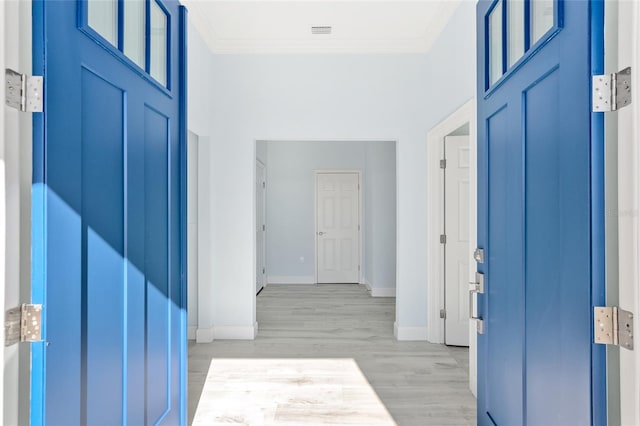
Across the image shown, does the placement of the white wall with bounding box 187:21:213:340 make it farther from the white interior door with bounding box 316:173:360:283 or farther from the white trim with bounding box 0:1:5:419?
the white interior door with bounding box 316:173:360:283

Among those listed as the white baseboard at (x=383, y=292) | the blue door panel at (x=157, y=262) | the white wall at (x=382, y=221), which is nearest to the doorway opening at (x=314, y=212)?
the white wall at (x=382, y=221)

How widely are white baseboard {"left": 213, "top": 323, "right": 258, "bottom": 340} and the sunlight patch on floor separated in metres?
0.54

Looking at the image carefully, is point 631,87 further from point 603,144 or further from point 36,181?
point 36,181

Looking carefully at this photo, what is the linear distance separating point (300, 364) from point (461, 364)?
1.38 m

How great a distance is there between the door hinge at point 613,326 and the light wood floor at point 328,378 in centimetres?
169

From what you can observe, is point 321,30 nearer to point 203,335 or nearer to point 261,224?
point 203,335

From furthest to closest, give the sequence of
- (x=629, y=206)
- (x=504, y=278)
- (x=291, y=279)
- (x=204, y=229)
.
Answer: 1. (x=291, y=279)
2. (x=204, y=229)
3. (x=504, y=278)
4. (x=629, y=206)

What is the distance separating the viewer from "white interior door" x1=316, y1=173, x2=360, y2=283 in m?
7.02

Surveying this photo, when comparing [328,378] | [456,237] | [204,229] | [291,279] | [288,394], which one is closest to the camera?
[288,394]

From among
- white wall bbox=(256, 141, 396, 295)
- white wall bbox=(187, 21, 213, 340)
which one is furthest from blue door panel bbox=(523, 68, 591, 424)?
white wall bbox=(256, 141, 396, 295)

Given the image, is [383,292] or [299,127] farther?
[383,292]

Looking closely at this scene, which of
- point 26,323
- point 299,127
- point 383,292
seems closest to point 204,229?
point 299,127

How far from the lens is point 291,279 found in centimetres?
696

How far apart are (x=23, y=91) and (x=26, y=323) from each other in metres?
0.60
